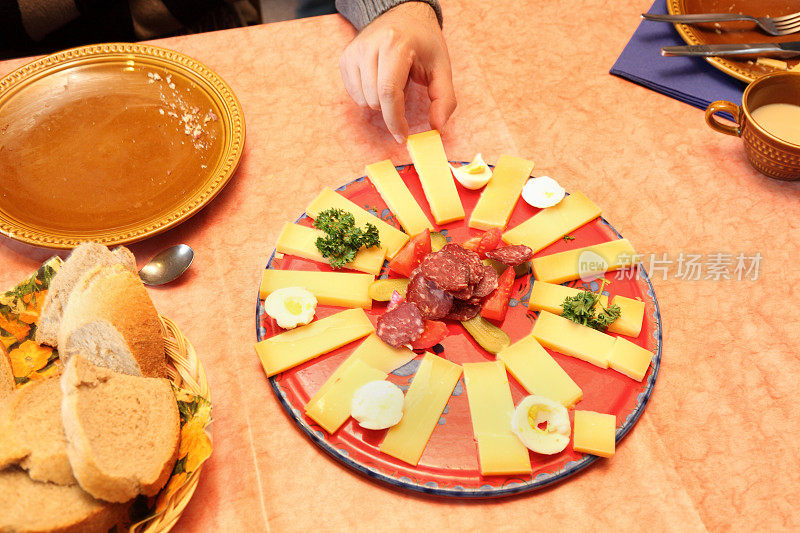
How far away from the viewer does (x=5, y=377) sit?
1.34 meters

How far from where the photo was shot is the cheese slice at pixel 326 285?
1.70 meters

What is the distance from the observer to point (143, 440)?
1222 mm

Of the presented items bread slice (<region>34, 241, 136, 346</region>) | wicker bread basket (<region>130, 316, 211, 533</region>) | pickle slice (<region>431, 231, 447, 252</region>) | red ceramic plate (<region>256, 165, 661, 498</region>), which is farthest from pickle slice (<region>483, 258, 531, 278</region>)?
bread slice (<region>34, 241, 136, 346</region>)

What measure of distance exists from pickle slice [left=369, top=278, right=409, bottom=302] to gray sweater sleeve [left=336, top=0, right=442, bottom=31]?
1156 mm

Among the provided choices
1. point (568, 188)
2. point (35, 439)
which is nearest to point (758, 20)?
point (568, 188)

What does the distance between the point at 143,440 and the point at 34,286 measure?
1.94 feet

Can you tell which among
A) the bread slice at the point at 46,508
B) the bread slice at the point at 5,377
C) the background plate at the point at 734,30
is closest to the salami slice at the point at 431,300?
the bread slice at the point at 46,508

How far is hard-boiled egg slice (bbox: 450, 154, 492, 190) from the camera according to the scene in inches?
75.8

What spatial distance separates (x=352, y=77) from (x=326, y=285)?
0.82 metres

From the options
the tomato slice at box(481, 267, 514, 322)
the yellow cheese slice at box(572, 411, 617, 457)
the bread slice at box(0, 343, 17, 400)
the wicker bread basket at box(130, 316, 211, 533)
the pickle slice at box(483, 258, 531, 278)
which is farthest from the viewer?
the pickle slice at box(483, 258, 531, 278)

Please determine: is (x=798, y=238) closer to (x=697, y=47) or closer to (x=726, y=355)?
(x=726, y=355)

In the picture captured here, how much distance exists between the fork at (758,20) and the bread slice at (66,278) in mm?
2046

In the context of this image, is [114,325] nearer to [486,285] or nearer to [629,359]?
[486,285]

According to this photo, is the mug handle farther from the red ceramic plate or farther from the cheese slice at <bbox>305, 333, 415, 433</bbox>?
the cheese slice at <bbox>305, 333, 415, 433</bbox>
